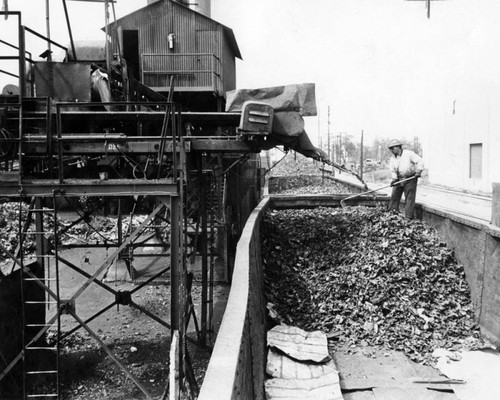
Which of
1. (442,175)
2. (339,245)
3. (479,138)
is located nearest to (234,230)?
(339,245)

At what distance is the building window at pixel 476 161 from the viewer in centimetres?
2497

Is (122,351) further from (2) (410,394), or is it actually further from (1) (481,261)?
(1) (481,261)

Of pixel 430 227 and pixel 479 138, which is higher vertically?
pixel 479 138

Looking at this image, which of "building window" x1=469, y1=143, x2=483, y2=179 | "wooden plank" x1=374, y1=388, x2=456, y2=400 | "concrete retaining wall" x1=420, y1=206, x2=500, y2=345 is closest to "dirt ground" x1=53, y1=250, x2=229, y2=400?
"wooden plank" x1=374, y1=388, x2=456, y2=400

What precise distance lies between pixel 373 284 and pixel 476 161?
65.5 feet

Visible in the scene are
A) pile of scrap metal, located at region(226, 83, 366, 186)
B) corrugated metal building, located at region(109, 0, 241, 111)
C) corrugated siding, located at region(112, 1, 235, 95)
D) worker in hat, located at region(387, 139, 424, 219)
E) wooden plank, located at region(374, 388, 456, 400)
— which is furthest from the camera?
corrugated siding, located at region(112, 1, 235, 95)

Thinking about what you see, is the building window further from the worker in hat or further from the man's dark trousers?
the worker in hat

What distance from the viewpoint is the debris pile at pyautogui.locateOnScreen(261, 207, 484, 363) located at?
7766 mm

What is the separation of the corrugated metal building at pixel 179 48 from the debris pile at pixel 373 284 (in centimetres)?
1045

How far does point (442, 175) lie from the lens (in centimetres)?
2966

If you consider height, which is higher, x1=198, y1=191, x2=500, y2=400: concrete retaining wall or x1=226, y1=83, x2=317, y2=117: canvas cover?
x1=226, y1=83, x2=317, y2=117: canvas cover

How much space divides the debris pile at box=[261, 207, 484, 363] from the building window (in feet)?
55.0

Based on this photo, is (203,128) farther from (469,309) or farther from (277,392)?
(469,309)

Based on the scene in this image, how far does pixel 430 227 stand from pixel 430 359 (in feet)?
12.5
